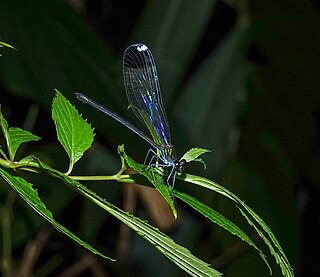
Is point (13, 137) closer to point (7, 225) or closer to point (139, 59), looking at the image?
point (139, 59)

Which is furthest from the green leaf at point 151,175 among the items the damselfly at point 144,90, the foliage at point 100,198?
the damselfly at point 144,90

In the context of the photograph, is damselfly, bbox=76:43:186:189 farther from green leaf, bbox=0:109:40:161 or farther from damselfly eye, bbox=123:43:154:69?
green leaf, bbox=0:109:40:161

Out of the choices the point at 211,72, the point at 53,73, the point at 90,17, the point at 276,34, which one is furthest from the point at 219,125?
the point at 53,73

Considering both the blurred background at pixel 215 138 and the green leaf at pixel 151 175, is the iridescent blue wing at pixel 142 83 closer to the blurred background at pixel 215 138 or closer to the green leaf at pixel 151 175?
the green leaf at pixel 151 175

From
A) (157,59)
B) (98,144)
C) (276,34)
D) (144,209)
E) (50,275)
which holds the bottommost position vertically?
(50,275)

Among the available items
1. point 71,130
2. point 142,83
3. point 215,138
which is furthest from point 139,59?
point 215,138

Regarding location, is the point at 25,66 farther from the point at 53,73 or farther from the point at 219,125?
the point at 219,125

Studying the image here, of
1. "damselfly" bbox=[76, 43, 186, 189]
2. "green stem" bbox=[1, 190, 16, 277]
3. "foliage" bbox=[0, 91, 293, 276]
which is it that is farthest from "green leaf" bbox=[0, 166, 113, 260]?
"green stem" bbox=[1, 190, 16, 277]
